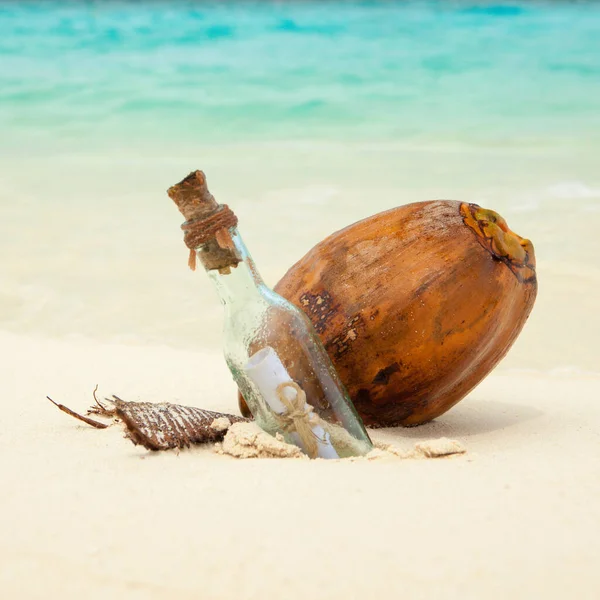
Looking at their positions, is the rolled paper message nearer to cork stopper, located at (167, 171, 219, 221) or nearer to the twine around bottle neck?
the twine around bottle neck

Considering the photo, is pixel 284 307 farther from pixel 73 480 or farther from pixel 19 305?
pixel 19 305

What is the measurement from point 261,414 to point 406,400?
0.61 meters

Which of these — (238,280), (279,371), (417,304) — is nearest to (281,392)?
(279,371)

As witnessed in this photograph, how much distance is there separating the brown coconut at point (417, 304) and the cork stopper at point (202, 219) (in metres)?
0.61

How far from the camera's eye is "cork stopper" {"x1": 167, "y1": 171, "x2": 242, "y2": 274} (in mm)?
2436

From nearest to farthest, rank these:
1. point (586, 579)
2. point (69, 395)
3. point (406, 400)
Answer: point (586, 579) → point (406, 400) → point (69, 395)

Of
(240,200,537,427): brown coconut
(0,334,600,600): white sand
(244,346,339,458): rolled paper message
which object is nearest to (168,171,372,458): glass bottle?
(244,346,339,458): rolled paper message

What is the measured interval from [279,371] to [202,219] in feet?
1.57

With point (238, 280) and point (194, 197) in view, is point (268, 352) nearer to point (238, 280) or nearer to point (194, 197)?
point (238, 280)

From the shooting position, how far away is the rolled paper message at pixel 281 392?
2527 mm

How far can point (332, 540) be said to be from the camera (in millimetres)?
1837

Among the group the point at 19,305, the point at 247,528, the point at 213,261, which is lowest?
the point at 19,305

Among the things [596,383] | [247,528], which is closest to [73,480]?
[247,528]

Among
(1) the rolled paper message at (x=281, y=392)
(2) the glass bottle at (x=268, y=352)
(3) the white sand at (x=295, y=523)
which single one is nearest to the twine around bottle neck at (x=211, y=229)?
(2) the glass bottle at (x=268, y=352)
